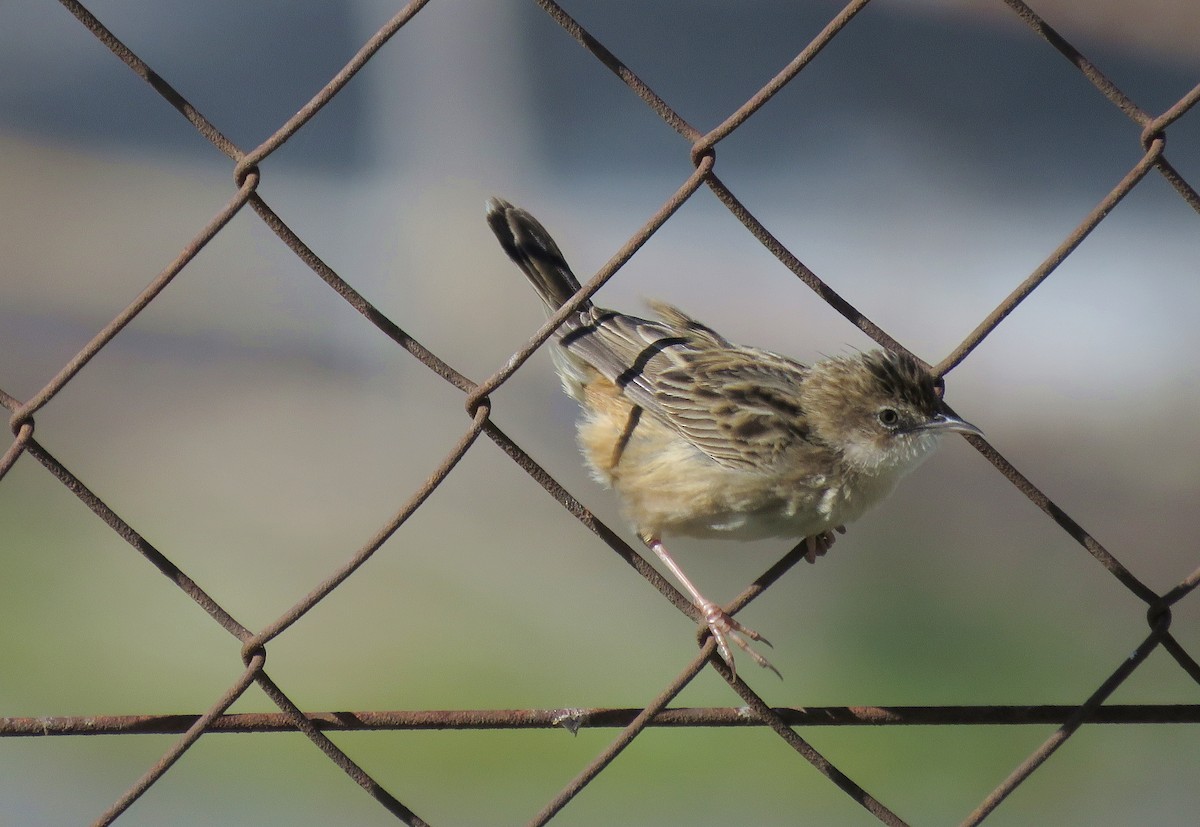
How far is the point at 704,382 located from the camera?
3.96 meters

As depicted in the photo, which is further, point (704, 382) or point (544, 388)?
point (544, 388)

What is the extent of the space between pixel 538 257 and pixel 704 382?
638 millimetres

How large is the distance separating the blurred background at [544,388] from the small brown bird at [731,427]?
2851mm

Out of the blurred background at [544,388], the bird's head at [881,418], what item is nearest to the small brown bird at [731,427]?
the bird's head at [881,418]

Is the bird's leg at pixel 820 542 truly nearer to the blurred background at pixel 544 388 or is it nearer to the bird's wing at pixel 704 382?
the bird's wing at pixel 704 382

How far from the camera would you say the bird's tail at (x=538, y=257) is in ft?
12.4

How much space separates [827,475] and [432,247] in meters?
8.08

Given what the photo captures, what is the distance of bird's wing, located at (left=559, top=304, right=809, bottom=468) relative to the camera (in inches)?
148

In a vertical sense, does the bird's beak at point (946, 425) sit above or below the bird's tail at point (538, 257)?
below

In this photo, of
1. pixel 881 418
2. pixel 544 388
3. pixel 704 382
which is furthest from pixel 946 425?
pixel 544 388

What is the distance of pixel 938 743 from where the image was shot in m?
6.96

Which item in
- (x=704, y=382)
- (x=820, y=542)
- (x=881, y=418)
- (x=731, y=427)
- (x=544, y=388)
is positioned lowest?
(x=820, y=542)

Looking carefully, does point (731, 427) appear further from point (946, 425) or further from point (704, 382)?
point (946, 425)

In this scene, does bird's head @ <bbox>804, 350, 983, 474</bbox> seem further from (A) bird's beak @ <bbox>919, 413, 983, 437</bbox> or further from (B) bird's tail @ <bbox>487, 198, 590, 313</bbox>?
(B) bird's tail @ <bbox>487, 198, 590, 313</bbox>
